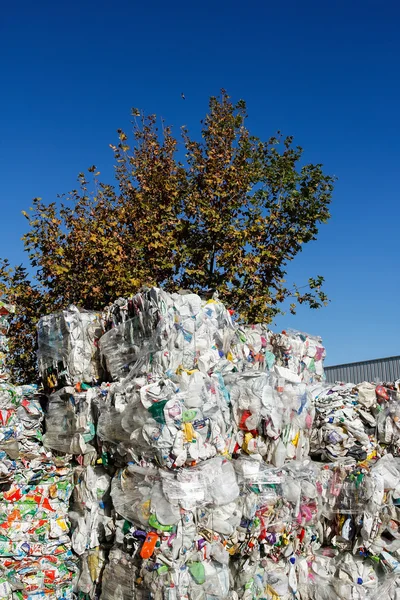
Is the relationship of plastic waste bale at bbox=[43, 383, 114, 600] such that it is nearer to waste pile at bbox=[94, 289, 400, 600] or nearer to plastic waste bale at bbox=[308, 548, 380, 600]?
waste pile at bbox=[94, 289, 400, 600]

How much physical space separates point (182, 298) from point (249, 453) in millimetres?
1169

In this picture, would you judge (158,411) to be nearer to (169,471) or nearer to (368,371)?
A: (169,471)

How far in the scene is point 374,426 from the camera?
172 inches

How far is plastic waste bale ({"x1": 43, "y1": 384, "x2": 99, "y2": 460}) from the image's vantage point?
13.4 feet

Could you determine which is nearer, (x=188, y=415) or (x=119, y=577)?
(x=188, y=415)

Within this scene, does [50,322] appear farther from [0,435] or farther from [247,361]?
[247,361]

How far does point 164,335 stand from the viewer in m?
3.85

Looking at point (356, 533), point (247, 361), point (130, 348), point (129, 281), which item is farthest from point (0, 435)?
point (129, 281)

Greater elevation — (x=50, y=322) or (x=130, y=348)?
(x=50, y=322)

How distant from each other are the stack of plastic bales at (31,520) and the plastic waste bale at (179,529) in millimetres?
645

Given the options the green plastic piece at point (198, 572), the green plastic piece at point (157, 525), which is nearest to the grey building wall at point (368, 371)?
the green plastic piece at point (198, 572)

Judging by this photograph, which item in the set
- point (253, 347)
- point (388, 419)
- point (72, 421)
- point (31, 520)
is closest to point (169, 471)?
point (72, 421)

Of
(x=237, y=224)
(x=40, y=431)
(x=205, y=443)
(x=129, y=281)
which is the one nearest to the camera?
(x=205, y=443)

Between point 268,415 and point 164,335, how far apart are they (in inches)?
34.1
